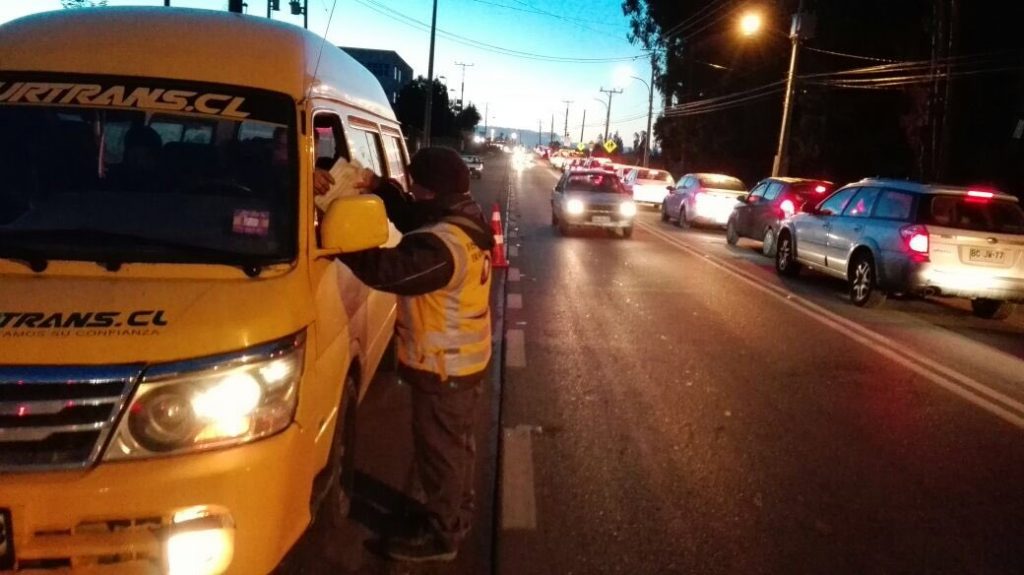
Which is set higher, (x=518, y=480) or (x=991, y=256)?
(x=991, y=256)

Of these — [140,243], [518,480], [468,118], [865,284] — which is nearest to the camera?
[140,243]

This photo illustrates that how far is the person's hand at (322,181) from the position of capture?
419cm

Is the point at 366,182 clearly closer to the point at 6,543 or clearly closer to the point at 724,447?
the point at 6,543

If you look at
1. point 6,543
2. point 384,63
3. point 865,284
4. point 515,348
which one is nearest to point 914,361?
point 865,284

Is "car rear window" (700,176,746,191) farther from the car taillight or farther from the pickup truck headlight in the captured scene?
the pickup truck headlight

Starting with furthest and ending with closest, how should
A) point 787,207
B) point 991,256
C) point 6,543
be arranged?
point 787,207
point 991,256
point 6,543

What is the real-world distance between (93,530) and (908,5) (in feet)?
124

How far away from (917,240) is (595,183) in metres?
10.4

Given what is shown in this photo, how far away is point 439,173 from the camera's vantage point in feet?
13.4

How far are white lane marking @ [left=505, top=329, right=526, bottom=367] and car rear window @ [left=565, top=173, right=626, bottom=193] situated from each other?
11.8 metres

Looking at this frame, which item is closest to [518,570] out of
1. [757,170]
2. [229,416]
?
[229,416]

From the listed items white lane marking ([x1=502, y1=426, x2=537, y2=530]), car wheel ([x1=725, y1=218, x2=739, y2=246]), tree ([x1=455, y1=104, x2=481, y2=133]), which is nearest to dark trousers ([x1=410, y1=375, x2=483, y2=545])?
white lane marking ([x1=502, y1=426, x2=537, y2=530])

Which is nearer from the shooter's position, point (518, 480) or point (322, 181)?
point (322, 181)

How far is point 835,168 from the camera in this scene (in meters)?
39.7
